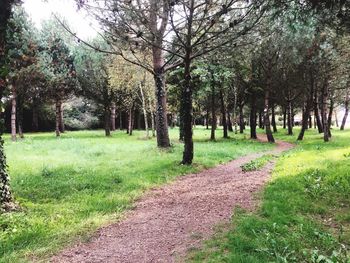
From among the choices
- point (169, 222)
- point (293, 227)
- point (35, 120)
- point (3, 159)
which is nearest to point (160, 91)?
point (3, 159)

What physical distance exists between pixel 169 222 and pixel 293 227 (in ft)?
9.15

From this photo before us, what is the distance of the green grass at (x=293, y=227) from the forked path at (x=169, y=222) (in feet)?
1.71

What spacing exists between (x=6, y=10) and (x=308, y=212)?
9.08 meters

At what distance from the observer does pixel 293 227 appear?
312 inches

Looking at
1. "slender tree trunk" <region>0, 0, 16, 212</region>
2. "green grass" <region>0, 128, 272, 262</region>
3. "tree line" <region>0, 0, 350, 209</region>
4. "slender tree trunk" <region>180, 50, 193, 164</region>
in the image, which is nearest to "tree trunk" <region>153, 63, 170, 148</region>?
"tree line" <region>0, 0, 350, 209</region>

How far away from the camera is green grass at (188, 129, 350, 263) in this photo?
6.30m

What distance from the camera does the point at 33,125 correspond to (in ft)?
181

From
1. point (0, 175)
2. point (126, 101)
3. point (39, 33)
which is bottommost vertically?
point (0, 175)

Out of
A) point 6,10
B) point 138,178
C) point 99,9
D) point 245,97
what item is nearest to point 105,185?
point 138,178

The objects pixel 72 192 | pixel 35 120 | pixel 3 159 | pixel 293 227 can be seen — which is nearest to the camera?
pixel 293 227

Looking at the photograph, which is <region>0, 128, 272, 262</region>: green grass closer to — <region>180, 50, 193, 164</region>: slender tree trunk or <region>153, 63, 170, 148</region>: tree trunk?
<region>180, 50, 193, 164</region>: slender tree trunk

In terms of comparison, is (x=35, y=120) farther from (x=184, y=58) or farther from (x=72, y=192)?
(x=72, y=192)

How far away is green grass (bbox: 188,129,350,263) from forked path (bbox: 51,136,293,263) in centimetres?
52

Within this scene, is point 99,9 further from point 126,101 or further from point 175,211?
point 126,101
